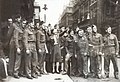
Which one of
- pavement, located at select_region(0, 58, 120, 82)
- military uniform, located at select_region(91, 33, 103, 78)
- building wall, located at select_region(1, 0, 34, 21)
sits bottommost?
pavement, located at select_region(0, 58, 120, 82)

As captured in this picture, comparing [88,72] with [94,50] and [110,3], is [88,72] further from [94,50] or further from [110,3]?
[110,3]

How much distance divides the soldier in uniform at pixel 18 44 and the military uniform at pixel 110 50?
26.0 inches

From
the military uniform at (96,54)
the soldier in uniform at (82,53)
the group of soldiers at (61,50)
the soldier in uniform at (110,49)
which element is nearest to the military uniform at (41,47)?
the group of soldiers at (61,50)

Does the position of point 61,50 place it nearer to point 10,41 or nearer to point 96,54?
point 96,54

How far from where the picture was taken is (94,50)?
7.09 ft

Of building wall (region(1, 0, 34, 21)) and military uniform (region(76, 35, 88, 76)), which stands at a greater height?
building wall (region(1, 0, 34, 21))

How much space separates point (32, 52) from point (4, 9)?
390mm

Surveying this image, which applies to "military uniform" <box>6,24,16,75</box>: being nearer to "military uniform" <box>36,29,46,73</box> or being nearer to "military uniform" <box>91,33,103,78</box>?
"military uniform" <box>36,29,46,73</box>

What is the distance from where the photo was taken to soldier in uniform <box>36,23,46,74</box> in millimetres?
2150

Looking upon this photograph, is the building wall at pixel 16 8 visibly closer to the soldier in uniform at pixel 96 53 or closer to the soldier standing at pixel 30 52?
the soldier standing at pixel 30 52

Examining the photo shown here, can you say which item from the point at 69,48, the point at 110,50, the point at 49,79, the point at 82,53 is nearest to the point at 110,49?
the point at 110,50

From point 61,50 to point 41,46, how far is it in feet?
0.53

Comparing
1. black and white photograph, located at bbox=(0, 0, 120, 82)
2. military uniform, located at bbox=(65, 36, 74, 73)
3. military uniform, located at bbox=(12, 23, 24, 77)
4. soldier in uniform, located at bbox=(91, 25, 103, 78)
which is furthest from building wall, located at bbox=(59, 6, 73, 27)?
military uniform, located at bbox=(12, 23, 24, 77)

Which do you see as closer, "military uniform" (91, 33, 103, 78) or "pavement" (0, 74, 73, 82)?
"pavement" (0, 74, 73, 82)
